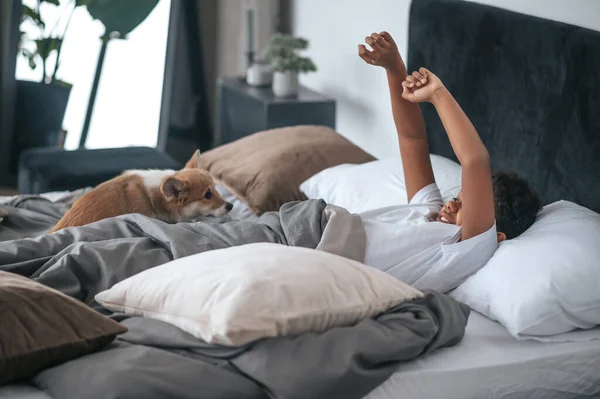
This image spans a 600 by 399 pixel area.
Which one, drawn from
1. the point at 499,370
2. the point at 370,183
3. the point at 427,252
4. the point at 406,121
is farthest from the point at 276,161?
the point at 499,370

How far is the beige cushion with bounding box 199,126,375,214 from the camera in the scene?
2900mm

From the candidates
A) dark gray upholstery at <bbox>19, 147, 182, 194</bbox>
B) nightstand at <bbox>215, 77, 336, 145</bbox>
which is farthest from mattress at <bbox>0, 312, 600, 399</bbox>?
dark gray upholstery at <bbox>19, 147, 182, 194</bbox>

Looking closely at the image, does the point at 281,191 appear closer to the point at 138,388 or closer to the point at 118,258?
the point at 118,258

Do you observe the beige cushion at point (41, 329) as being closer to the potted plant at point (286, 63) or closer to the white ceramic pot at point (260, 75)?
the potted plant at point (286, 63)

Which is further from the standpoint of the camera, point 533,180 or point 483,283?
point 533,180

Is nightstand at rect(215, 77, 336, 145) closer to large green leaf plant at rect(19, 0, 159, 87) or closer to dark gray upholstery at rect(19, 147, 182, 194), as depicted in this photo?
dark gray upholstery at rect(19, 147, 182, 194)

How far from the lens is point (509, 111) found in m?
2.62

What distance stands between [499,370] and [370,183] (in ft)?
3.28

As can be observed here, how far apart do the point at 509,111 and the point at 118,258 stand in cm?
126

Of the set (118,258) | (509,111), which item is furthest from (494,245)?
Result: (118,258)

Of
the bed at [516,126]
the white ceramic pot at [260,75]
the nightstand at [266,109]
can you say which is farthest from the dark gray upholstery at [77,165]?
the bed at [516,126]

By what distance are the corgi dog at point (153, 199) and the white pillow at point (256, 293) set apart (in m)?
0.72

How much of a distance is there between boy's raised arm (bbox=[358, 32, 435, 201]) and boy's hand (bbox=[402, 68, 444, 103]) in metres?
0.18

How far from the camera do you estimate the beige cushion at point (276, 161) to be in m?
2.90
